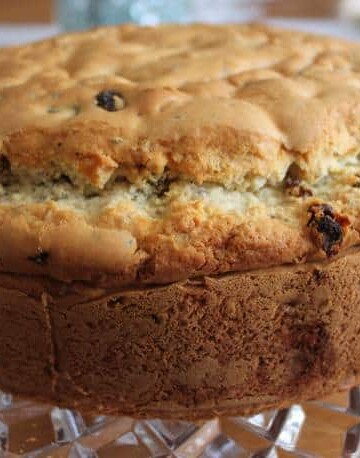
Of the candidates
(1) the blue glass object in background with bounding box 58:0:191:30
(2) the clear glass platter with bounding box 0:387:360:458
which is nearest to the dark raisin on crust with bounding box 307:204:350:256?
(2) the clear glass platter with bounding box 0:387:360:458

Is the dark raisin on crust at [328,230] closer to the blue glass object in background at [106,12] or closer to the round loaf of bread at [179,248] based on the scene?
the round loaf of bread at [179,248]

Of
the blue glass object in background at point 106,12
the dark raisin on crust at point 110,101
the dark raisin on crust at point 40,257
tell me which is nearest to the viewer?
the dark raisin on crust at point 40,257

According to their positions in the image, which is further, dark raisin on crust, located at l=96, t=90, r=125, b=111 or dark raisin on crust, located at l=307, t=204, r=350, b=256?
dark raisin on crust, located at l=96, t=90, r=125, b=111

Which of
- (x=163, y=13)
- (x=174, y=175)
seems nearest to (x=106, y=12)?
(x=163, y=13)

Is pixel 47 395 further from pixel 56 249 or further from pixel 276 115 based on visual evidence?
pixel 276 115

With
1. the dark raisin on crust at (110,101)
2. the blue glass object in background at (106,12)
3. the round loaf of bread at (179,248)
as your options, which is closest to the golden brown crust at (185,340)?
the round loaf of bread at (179,248)

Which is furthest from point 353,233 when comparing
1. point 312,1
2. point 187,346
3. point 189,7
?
point 312,1

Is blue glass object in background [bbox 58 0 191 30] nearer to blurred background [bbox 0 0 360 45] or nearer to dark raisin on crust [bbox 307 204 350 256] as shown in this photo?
blurred background [bbox 0 0 360 45]
